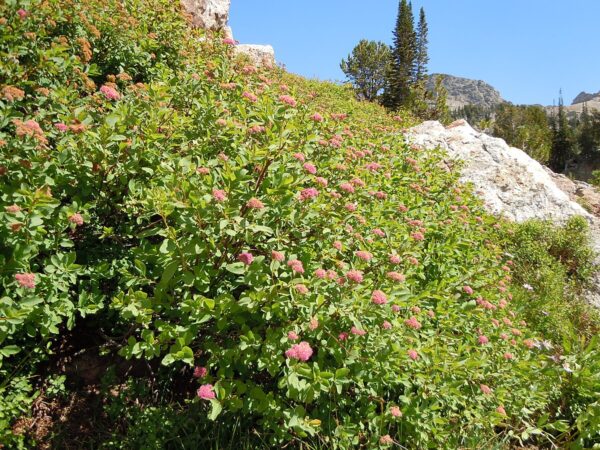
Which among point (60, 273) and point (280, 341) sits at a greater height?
point (60, 273)

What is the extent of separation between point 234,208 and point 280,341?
69 cm

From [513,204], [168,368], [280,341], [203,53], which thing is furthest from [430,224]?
[513,204]

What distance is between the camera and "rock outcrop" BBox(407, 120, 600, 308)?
775 cm

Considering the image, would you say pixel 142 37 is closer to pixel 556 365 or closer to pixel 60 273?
pixel 60 273

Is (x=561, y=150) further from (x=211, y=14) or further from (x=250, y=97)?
(x=250, y=97)

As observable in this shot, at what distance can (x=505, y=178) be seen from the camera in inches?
322

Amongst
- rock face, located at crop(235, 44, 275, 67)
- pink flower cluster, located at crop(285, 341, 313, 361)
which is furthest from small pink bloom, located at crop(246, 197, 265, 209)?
rock face, located at crop(235, 44, 275, 67)

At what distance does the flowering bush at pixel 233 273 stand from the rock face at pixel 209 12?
7190mm

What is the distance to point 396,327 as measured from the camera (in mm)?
2104

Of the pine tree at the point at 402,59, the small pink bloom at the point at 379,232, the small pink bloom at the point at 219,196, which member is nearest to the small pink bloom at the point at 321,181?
the small pink bloom at the point at 379,232

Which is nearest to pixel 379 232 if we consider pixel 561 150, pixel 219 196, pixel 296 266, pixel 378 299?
pixel 378 299

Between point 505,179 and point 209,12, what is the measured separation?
8.78 meters

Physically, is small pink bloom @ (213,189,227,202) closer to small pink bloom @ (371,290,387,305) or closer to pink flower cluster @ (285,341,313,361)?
pink flower cluster @ (285,341,313,361)

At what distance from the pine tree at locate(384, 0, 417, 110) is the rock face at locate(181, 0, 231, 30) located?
77.3ft
